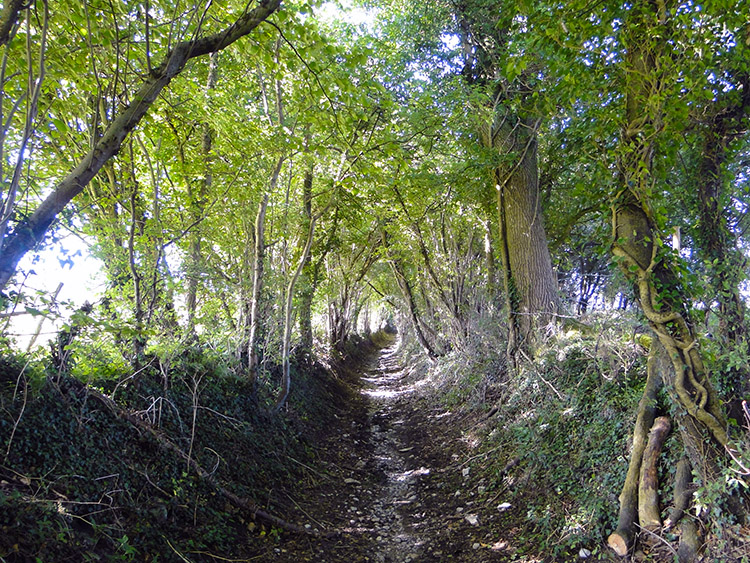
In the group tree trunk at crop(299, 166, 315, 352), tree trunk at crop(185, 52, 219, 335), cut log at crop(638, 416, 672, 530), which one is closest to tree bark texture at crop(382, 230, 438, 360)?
tree trunk at crop(299, 166, 315, 352)

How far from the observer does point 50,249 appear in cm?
334

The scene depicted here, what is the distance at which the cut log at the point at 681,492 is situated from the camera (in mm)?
3111

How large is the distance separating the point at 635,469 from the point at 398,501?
3004 millimetres

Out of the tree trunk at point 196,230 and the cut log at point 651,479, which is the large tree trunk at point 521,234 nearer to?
the cut log at point 651,479

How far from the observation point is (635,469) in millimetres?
3514

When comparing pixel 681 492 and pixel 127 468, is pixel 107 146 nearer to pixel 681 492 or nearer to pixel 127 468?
pixel 127 468

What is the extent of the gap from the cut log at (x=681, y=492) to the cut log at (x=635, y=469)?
0.27 metres

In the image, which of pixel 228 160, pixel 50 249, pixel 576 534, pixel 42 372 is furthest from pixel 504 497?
pixel 228 160

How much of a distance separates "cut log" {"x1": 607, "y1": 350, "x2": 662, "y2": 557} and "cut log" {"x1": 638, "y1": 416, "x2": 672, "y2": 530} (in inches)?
1.7

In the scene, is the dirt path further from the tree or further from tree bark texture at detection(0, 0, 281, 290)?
tree bark texture at detection(0, 0, 281, 290)

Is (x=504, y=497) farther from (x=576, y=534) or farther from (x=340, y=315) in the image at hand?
(x=340, y=315)

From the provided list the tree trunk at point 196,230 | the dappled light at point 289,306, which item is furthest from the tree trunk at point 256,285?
the tree trunk at point 196,230

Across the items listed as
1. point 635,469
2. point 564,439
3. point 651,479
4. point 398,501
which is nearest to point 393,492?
point 398,501

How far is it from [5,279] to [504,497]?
508 cm
